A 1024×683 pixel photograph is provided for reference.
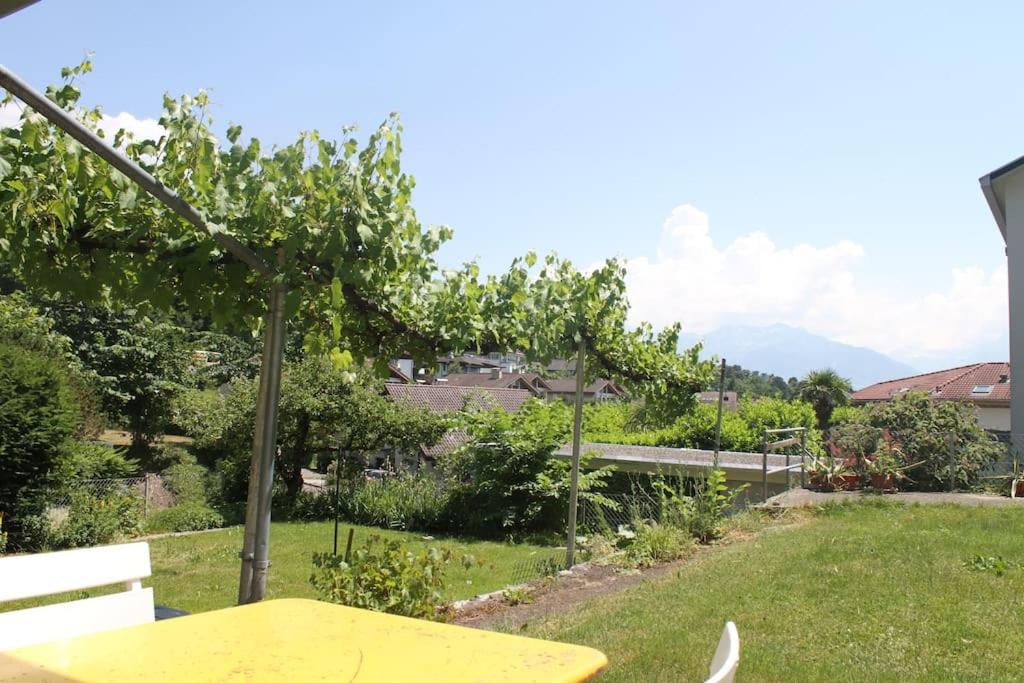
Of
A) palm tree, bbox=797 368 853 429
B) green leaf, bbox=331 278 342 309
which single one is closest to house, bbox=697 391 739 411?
palm tree, bbox=797 368 853 429

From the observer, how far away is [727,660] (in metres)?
1.77

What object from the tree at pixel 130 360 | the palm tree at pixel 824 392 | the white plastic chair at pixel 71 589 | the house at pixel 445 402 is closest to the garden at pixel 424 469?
the house at pixel 445 402

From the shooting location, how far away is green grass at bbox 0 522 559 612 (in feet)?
31.4

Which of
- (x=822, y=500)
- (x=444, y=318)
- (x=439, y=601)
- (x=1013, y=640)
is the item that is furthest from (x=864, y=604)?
(x=822, y=500)

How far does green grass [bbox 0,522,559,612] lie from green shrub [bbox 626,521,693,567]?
5.11 ft

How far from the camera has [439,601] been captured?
616cm

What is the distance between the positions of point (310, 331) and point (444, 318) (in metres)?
0.83

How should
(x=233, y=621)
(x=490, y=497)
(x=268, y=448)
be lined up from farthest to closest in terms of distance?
(x=490, y=497)
(x=268, y=448)
(x=233, y=621)

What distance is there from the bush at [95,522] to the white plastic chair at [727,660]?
1356cm

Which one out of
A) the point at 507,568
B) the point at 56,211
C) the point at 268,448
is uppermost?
the point at 56,211

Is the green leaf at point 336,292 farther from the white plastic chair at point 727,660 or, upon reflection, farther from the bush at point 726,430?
the bush at point 726,430

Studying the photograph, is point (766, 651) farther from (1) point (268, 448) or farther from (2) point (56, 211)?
(2) point (56, 211)

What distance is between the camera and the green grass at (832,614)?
16.0ft

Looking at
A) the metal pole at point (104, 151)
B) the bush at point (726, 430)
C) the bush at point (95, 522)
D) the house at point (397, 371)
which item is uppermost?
the metal pole at point (104, 151)
